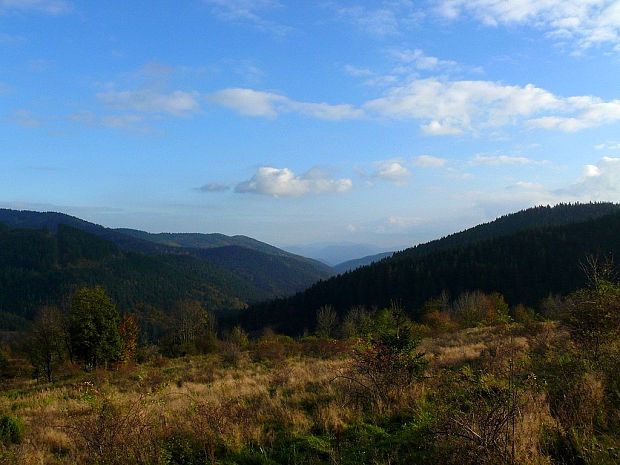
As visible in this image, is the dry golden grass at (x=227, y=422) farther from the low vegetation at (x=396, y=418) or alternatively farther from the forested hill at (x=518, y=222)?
the forested hill at (x=518, y=222)

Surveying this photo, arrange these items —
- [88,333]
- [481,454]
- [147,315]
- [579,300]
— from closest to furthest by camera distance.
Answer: [481,454] < [579,300] < [88,333] < [147,315]

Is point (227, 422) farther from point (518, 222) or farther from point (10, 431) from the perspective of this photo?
point (518, 222)

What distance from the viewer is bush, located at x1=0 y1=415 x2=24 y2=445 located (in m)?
8.79

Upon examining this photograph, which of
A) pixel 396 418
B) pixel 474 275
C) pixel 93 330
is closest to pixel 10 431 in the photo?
pixel 396 418

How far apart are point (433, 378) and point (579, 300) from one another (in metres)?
4.14

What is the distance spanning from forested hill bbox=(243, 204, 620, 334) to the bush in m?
94.6

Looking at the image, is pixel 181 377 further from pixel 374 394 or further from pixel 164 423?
pixel 374 394

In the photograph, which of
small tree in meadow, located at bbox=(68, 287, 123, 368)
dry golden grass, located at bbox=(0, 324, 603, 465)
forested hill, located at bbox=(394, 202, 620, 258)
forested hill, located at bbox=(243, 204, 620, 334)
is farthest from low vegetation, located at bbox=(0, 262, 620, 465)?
forested hill, located at bbox=(394, 202, 620, 258)

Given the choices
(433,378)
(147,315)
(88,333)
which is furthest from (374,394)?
(147,315)

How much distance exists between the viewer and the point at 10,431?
29.9 feet

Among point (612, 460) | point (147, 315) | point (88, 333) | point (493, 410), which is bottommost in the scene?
point (147, 315)

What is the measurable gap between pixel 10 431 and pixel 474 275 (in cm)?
11883

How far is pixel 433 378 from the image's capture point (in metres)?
10.2

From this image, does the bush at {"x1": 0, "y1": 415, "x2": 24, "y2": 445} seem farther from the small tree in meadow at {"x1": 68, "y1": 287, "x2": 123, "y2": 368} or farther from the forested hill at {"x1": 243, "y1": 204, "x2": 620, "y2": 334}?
the forested hill at {"x1": 243, "y1": 204, "x2": 620, "y2": 334}
